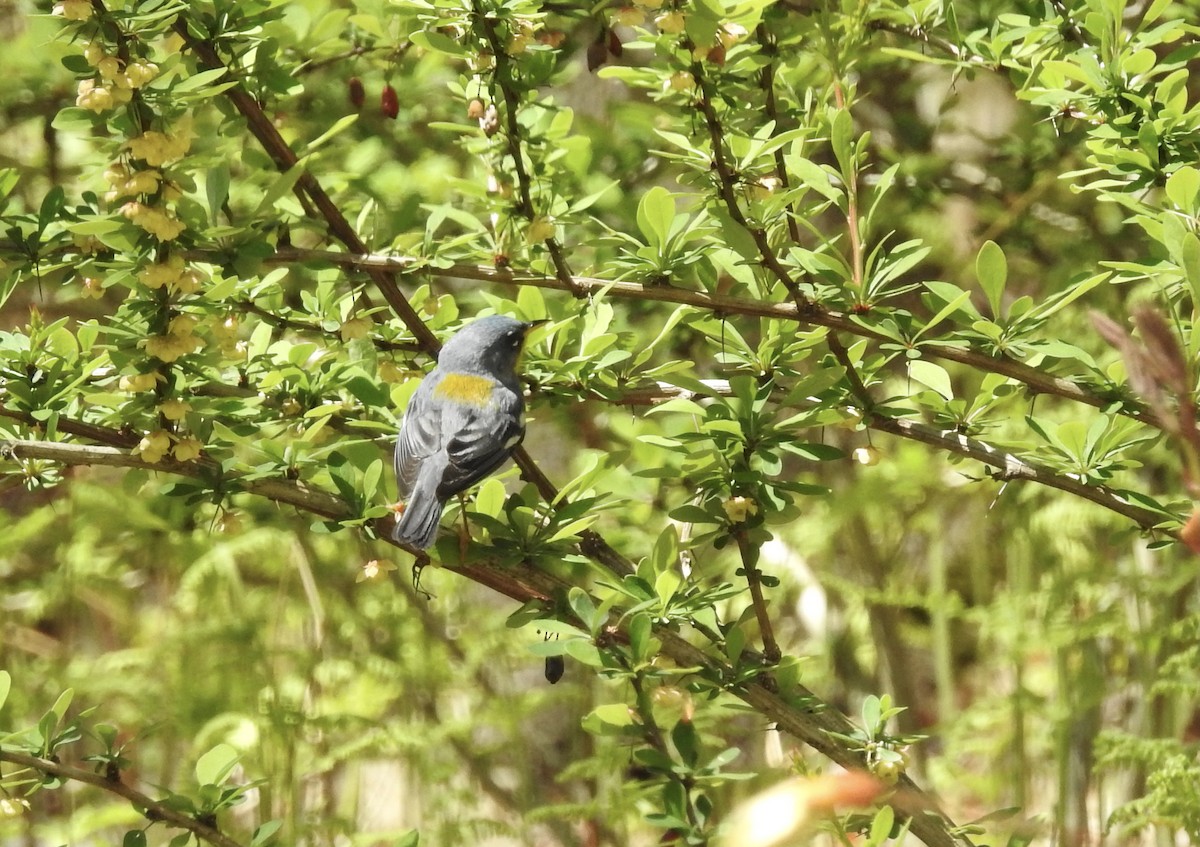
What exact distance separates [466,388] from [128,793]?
1.09 m

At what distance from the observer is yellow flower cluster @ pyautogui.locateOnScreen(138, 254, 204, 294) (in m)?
1.97

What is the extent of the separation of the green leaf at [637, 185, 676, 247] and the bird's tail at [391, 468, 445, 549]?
0.63 metres

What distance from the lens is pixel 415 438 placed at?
8.46 ft

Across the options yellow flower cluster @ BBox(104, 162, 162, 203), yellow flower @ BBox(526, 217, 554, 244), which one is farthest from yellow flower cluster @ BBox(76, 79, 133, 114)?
yellow flower @ BBox(526, 217, 554, 244)

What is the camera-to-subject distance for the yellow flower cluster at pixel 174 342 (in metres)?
2.04

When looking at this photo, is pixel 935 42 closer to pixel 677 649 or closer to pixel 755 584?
pixel 755 584

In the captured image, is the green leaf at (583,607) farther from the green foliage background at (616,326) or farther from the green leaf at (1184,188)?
the green leaf at (1184,188)

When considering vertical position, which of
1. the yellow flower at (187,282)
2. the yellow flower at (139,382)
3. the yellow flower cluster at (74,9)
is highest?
the yellow flower cluster at (74,9)

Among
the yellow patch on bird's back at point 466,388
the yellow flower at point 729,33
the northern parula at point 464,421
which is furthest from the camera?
the yellow patch on bird's back at point 466,388

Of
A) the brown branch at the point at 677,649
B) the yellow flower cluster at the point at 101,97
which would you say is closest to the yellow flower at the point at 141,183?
the yellow flower cluster at the point at 101,97

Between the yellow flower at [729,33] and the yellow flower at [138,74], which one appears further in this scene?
→ the yellow flower at [729,33]

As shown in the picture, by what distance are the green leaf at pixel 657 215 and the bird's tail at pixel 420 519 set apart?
2.07 feet

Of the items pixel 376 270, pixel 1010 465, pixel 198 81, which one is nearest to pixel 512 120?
pixel 376 270

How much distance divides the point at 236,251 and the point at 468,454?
2.19 ft
